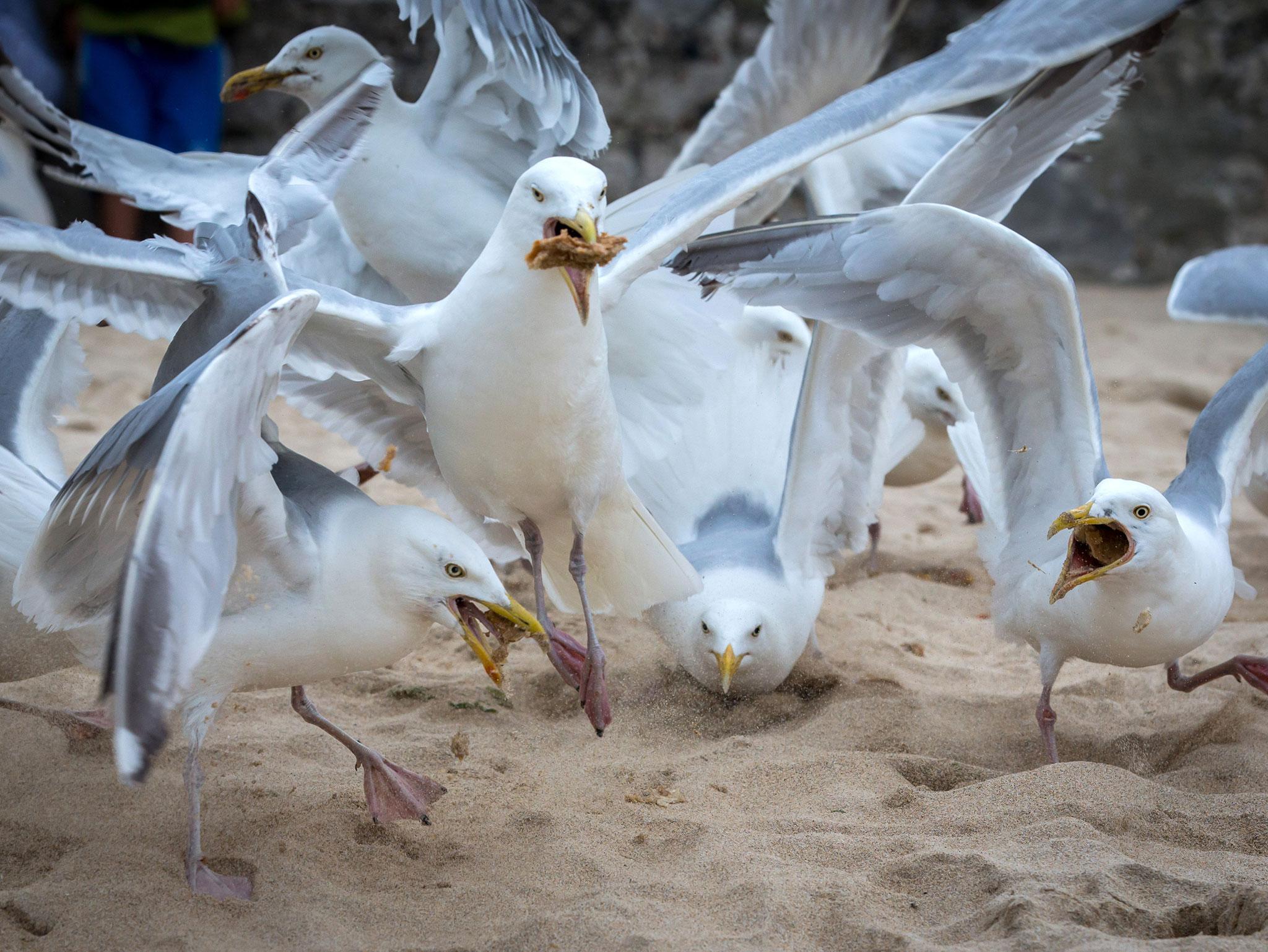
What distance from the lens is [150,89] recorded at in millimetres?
7121

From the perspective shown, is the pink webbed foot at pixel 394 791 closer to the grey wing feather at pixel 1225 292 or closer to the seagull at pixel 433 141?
the seagull at pixel 433 141

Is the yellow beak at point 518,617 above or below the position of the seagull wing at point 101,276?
below

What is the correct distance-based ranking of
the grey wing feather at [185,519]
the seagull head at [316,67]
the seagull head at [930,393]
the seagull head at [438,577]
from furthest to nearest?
the seagull head at [930,393]
the seagull head at [316,67]
the seagull head at [438,577]
the grey wing feather at [185,519]

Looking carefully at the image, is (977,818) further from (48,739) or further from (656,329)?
(48,739)

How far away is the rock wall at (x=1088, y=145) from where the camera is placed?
8633mm

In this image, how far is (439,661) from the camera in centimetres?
352

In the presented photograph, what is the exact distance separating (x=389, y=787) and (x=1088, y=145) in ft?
24.6

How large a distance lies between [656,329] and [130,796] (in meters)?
1.70

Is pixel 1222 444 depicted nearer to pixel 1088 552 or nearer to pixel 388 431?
pixel 1088 552

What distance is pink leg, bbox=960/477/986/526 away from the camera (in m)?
4.70

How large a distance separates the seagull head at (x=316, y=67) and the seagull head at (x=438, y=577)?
6.20 ft

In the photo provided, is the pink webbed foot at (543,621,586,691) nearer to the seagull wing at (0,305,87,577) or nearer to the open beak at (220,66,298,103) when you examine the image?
the seagull wing at (0,305,87,577)

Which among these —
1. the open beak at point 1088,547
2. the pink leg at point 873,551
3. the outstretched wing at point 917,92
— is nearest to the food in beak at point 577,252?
the outstretched wing at point 917,92

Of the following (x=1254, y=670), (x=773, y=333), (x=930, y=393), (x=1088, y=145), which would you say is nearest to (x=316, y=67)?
(x=773, y=333)
